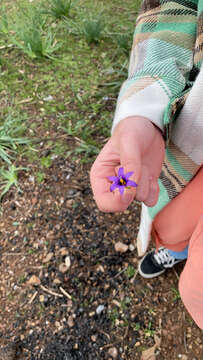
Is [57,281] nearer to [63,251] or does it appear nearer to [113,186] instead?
[63,251]

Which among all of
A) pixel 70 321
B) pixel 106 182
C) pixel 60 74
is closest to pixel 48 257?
pixel 70 321

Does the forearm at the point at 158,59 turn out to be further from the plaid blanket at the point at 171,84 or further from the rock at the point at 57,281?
the rock at the point at 57,281

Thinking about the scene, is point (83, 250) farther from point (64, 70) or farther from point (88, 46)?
point (88, 46)

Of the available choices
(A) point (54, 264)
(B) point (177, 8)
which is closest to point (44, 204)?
(A) point (54, 264)

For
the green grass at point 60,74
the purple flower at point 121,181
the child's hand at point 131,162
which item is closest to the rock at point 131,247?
the green grass at point 60,74

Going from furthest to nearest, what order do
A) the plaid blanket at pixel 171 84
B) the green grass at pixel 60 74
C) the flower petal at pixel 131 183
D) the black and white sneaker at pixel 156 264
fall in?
the green grass at pixel 60 74 → the black and white sneaker at pixel 156 264 → the plaid blanket at pixel 171 84 → the flower petal at pixel 131 183

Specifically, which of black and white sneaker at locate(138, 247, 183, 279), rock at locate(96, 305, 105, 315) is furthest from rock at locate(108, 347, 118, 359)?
black and white sneaker at locate(138, 247, 183, 279)

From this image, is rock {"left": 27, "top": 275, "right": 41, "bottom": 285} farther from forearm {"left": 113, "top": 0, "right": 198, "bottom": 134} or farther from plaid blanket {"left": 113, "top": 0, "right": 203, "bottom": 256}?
forearm {"left": 113, "top": 0, "right": 198, "bottom": 134}
